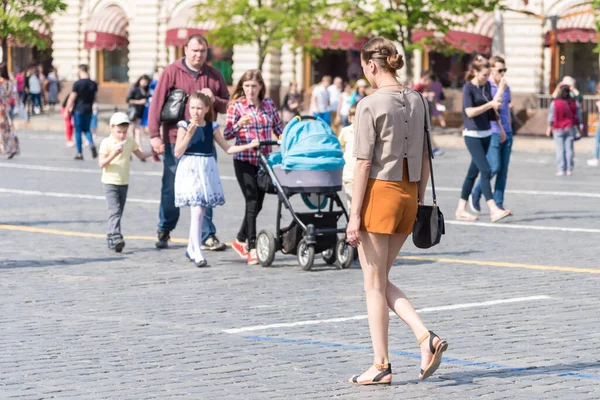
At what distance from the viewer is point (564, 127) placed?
2353 cm

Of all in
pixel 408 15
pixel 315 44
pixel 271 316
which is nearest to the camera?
pixel 271 316

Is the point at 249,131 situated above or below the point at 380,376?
above

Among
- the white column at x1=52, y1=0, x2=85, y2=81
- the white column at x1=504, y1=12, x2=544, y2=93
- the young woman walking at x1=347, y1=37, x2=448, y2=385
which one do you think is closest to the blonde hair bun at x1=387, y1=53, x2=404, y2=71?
the young woman walking at x1=347, y1=37, x2=448, y2=385

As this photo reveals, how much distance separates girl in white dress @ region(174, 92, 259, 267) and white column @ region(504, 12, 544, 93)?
31.8m

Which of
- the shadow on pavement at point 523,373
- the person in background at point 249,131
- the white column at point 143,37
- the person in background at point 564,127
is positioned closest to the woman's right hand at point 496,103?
the person in background at point 249,131

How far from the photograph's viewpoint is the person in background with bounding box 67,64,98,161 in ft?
81.8

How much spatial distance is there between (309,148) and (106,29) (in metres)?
39.7

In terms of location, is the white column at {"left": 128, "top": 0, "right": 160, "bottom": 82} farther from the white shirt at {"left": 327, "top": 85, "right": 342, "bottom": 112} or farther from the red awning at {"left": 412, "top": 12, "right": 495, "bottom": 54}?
the white shirt at {"left": 327, "top": 85, "right": 342, "bottom": 112}

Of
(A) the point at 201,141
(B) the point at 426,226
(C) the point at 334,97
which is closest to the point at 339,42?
(C) the point at 334,97

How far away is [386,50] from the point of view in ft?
22.1

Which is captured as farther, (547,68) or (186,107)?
(547,68)

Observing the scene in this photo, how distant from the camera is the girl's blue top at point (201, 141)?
11.3 metres

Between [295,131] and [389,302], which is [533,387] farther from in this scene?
[295,131]

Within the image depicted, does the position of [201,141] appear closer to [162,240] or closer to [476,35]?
[162,240]
